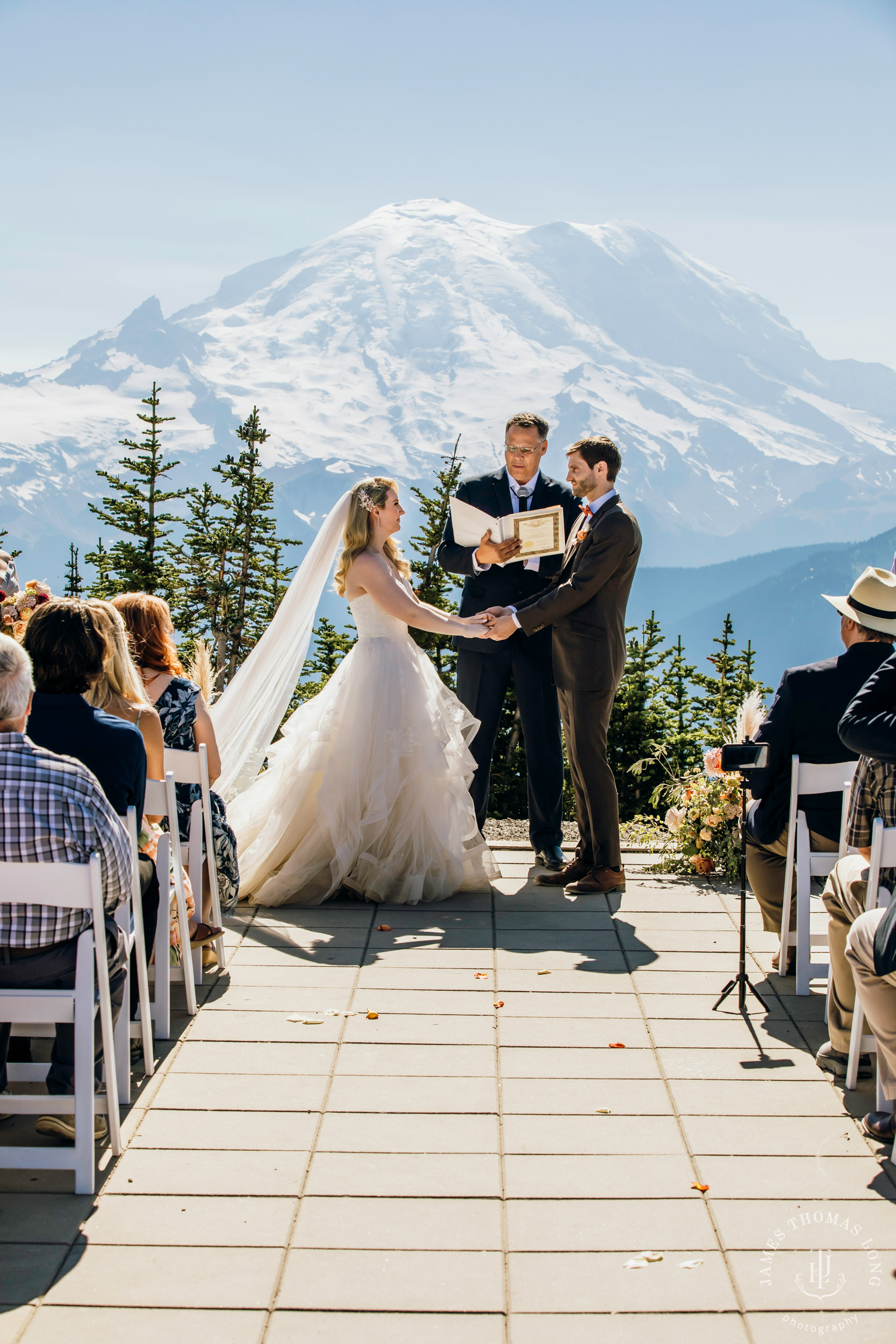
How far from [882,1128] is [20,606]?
406 centimetres

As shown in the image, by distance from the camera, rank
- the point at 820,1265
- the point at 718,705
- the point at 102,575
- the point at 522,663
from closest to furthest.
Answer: the point at 820,1265 → the point at 522,663 → the point at 718,705 → the point at 102,575

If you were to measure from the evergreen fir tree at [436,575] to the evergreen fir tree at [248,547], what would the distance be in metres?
5.99

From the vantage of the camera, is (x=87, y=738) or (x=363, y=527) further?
(x=363, y=527)

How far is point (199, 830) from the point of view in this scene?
4508 millimetres

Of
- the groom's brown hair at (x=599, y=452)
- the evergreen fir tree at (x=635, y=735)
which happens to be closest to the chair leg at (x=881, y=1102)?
the groom's brown hair at (x=599, y=452)

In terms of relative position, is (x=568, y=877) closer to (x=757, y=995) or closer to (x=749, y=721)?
(x=749, y=721)

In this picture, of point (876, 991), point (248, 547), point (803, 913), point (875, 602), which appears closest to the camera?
point (876, 991)

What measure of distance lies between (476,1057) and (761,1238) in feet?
4.08

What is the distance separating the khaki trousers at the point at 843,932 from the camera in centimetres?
365

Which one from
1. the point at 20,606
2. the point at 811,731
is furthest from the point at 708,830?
the point at 20,606

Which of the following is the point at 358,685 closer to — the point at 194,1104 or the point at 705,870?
the point at 705,870

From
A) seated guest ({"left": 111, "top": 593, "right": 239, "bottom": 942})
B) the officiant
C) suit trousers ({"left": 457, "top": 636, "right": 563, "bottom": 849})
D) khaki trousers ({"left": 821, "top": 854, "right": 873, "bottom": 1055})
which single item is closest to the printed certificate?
the officiant

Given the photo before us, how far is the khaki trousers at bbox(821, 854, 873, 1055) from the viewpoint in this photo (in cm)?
365

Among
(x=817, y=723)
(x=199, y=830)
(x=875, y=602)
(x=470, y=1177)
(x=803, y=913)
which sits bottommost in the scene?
(x=470, y=1177)
